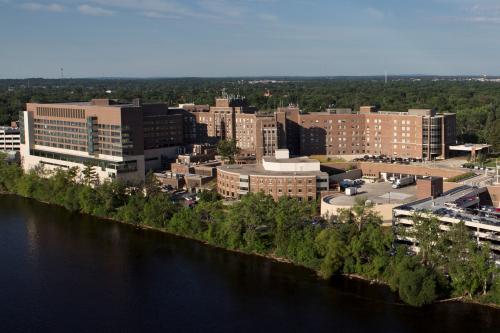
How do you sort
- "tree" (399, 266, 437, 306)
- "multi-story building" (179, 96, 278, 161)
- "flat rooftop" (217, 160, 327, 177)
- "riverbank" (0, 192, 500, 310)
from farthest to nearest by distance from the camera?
"multi-story building" (179, 96, 278, 161), "flat rooftop" (217, 160, 327, 177), "riverbank" (0, 192, 500, 310), "tree" (399, 266, 437, 306)

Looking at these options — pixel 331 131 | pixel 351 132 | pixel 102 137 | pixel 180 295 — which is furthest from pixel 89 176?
pixel 351 132

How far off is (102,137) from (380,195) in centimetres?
2356

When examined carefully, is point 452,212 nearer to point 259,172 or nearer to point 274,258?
point 274,258

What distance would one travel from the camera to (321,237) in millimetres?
32594

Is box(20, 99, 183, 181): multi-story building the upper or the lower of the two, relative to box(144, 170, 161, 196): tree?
upper

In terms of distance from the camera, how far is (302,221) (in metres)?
35.5

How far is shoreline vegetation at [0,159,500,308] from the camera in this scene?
2841 centimetres

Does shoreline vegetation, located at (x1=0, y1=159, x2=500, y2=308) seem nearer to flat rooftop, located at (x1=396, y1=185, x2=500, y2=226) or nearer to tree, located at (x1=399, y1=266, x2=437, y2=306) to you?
tree, located at (x1=399, y1=266, x2=437, y2=306)

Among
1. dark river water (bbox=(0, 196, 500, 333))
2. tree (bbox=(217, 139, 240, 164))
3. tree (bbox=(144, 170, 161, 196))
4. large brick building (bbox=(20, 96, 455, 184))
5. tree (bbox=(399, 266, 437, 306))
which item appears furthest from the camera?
tree (bbox=(217, 139, 240, 164))

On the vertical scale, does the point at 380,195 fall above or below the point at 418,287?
A: above

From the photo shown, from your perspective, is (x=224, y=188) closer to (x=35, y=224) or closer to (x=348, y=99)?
(x=35, y=224)

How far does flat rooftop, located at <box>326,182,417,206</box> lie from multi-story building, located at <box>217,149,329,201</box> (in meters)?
2.25

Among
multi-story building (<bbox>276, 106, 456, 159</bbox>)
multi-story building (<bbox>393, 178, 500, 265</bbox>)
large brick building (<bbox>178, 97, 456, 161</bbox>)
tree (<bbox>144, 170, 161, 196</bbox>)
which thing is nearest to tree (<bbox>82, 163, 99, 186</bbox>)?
tree (<bbox>144, 170, 161, 196</bbox>)

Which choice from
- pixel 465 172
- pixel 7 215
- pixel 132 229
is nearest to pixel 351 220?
pixel 132 229
